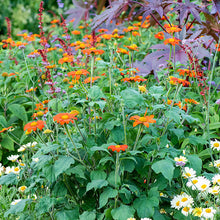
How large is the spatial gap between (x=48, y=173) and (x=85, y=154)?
21 cm

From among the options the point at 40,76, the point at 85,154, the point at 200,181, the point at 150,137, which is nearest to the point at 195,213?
the point at 200,181

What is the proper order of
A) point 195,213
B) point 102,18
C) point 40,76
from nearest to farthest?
point 195,213 < point 102,18 < point 40,76

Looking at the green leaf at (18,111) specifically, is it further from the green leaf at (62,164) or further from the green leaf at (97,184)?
the green leaf at (97,184)

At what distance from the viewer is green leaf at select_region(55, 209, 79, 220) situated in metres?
1.70

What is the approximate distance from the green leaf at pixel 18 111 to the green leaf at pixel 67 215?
4.01 ft

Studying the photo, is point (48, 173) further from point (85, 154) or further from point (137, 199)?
point (137, 199)

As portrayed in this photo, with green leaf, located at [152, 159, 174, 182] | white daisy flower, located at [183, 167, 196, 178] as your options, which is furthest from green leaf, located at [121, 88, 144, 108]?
white daisy flower, located at [183, 167, 196, 178]

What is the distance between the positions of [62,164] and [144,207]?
0.44 metres

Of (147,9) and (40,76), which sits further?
(40,76)

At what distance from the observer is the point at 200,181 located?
1678 mm

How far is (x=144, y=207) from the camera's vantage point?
5.39ft

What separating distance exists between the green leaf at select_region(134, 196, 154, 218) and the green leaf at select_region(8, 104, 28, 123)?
4.65 ft

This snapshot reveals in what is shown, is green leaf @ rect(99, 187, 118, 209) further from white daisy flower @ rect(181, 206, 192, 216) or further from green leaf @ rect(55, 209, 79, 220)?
white daisy flower @ rect(181, 206, 192, 216)

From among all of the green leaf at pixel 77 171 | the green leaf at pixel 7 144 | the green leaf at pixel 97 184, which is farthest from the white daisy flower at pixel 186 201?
the green leaf at pixel 7 144
